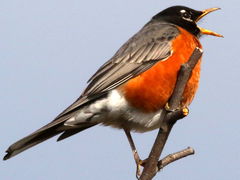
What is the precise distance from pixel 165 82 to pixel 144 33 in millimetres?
1335

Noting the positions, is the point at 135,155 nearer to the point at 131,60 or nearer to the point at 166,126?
the point at 131,60

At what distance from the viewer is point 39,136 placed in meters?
5.16

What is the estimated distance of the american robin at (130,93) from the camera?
17.8 ft

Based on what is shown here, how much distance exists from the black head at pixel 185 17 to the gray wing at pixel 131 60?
34 cm

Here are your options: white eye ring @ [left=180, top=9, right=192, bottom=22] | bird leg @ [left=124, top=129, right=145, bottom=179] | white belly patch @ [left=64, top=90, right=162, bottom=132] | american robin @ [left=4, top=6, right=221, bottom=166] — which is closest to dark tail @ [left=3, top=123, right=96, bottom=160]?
american robin @ [left=4, top=6, right=221, bottom=166]

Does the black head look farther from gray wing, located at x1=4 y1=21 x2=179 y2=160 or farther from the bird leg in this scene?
the bird leg

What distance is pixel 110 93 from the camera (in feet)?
18.1

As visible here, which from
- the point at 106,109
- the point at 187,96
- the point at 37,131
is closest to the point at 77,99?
the point at 106,109

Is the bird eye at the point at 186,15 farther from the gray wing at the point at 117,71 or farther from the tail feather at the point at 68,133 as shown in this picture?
the tail feather at the point at 68,133

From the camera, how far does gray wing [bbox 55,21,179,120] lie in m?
5.52

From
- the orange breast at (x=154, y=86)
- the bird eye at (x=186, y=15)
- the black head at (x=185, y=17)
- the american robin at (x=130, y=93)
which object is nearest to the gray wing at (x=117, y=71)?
the american robin at (x=130, y=93)

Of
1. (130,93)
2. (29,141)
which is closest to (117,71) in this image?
(130,93)

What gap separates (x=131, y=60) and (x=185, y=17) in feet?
4.76

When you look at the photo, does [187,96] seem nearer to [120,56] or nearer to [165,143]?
[120,56]
